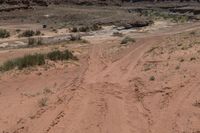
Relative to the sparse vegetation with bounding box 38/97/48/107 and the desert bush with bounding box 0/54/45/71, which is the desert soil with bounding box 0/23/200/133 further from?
the desert bush with bounding box 0/54/45/71

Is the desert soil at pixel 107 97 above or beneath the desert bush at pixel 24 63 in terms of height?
above

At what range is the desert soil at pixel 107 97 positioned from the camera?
1368 cm

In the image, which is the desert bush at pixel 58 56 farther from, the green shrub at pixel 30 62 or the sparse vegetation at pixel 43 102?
the sparse vegetation at pixel 43 102

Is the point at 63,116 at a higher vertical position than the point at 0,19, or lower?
higher

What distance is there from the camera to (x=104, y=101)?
16453mm

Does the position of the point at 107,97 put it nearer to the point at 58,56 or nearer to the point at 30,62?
the point at 30,62

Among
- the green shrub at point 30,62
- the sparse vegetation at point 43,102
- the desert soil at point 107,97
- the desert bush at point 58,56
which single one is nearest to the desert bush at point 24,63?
the green shrub at point 30,62

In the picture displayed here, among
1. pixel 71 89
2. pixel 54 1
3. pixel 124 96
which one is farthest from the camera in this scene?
pixel 54 1

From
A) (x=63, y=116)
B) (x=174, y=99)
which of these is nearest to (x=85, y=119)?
(x=63, y=116)

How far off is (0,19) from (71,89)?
68.2m

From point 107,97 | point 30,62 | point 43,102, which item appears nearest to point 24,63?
point 30,62

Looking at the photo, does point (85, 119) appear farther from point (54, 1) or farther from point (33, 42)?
point (54, 1)

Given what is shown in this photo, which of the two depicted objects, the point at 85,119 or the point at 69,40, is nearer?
the point at 85,119

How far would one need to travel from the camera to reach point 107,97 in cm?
1706
